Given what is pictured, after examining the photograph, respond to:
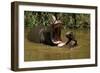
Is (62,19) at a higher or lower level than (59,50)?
higher

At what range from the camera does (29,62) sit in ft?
6.27

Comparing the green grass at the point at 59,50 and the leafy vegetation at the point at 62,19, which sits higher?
the leafy vegetation at the point at 62,19

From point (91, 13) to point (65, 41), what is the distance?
379 mm

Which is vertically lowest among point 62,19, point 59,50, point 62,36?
point 59,50

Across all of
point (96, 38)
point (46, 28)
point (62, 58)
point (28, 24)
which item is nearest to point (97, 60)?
point (96, 38)

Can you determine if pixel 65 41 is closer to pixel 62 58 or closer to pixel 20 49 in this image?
pixel 62 58

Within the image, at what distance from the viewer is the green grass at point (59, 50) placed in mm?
1921

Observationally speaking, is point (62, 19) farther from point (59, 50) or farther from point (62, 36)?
point (59, 50)

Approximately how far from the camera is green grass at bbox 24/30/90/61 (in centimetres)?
192

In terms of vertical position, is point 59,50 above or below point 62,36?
below

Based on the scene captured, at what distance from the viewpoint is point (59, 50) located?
2033 mm

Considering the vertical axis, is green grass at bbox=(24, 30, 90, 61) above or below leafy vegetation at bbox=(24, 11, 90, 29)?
below

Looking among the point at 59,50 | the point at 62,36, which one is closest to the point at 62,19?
the point at 62,36

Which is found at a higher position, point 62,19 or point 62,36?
point 62,19
